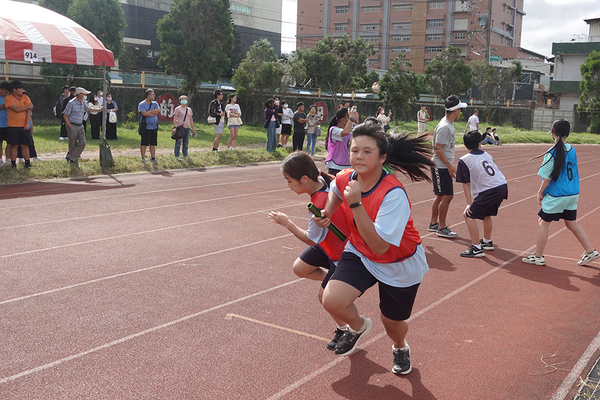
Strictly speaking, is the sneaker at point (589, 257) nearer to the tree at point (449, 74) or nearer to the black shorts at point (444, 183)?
the black shorts at point (444, 183)

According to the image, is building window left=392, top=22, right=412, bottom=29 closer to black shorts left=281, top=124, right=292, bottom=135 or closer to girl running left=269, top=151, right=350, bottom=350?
black shorts left=281, top=124, right=292, bottom=135

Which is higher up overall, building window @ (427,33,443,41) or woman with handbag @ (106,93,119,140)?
building window @ (427,33,443,41)

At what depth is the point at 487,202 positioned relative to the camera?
7.67 m

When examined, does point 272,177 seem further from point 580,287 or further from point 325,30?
point 325,30

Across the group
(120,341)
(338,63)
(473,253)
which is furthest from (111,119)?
(338,63)

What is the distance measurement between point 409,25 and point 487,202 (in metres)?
89.5

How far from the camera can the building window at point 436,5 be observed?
3521 inches

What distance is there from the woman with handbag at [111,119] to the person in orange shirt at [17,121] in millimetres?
6264

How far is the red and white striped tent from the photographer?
43.2 ft

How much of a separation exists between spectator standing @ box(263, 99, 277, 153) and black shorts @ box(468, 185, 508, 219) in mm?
13141

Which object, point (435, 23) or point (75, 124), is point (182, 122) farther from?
point (435, 23)

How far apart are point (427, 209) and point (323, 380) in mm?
7811

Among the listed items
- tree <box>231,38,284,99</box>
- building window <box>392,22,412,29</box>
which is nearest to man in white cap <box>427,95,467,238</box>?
tree <box>231,38,284,99</box>

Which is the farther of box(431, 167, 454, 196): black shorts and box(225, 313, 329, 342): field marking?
box(431, 167, 454, 196): black shorts
